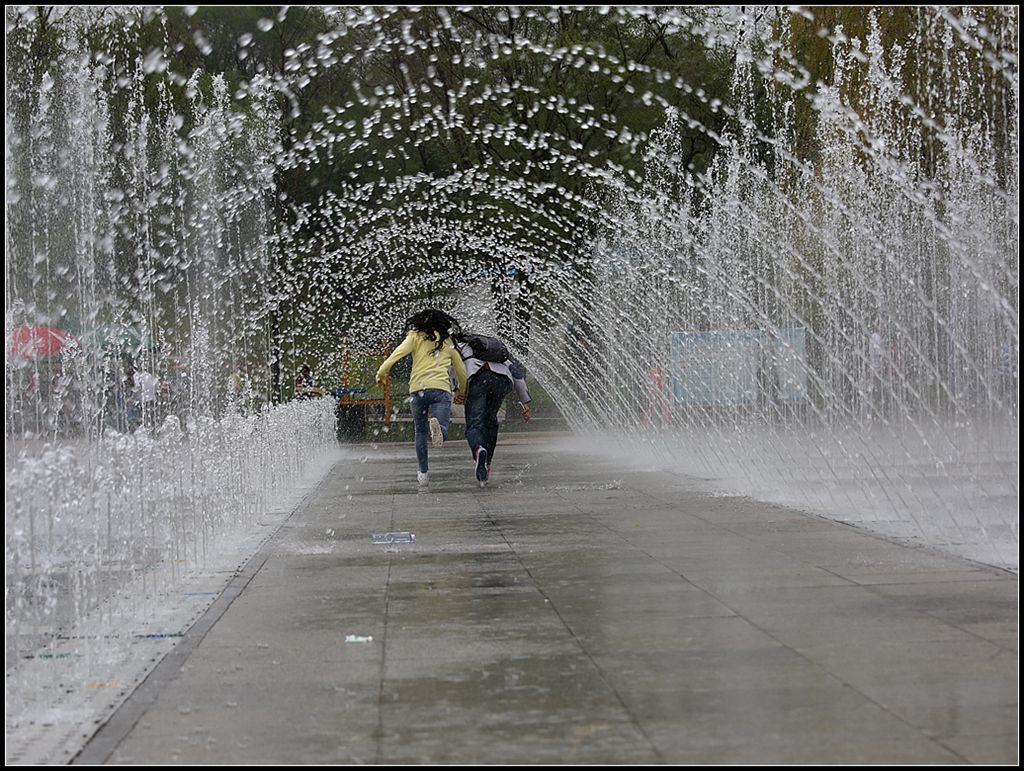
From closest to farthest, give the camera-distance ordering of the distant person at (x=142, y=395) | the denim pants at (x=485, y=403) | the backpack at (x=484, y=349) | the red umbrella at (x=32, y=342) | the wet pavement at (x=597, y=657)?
1. the wet pavement at (x=597, y=657)
2. the red umbrella at (x=32, y=342)
3. the denim pants at (x=485, y=403)
4. the backpack at (x=484, y=349)
5. the distant person at (x=142, y=395)

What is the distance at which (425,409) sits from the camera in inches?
609

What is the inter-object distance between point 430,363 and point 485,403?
26.6 inches

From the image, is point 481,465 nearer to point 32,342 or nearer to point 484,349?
point 484,349

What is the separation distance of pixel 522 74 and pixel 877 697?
2931 centimetres

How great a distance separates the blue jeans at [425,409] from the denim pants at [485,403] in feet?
0.73

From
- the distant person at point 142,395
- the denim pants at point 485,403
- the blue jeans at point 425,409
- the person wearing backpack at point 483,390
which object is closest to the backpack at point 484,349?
the person wearing backpack at point 483,390

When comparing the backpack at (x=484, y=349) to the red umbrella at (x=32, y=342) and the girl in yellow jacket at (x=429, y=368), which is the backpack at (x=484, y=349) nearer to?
the girl in yellow jacket at (x=429, y=368)

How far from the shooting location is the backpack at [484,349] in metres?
15.7

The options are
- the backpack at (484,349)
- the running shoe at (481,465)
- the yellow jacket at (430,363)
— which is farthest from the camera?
the backpack at (484,349)

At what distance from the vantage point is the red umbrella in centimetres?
1157

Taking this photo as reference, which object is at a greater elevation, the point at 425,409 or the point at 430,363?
the point at 430,363

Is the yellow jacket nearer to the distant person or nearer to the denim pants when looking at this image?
the denim pants

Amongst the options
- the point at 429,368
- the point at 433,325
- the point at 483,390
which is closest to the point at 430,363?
the point at 429,368

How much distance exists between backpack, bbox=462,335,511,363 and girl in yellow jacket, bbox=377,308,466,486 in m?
0.22
